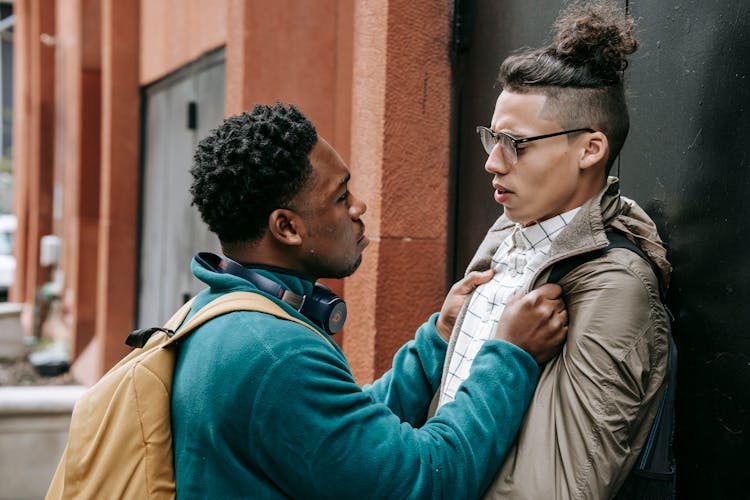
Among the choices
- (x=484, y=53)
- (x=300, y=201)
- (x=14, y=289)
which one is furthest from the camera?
(x=14, y=289)

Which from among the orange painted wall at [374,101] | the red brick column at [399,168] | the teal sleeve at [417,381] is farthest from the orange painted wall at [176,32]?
the teal sleeve at [417,381]

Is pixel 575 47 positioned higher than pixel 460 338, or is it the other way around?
pixel 575 47

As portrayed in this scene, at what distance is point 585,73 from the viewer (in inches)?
81.4

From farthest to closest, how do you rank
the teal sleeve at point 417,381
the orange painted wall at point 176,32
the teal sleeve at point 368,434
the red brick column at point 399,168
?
the orange painted wall at point 176,32 → the red brick column at point 399,168 → the teal sleeve at point 417,381 → the teal sleeve at point 368,434

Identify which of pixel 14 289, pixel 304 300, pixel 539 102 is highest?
pixel 539 102

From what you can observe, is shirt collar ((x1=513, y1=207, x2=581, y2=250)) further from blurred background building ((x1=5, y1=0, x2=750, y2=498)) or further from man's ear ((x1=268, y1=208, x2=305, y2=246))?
man's ear ((x1=268, y1=208, x2=305, y2=246))

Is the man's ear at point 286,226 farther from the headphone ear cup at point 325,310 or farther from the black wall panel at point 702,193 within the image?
the black wall panel at point 702,193

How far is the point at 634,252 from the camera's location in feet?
6.65

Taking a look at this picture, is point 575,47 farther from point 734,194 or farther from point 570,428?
point 570,428

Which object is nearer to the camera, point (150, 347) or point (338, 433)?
point (338, 433)

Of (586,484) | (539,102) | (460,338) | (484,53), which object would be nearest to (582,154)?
(539,102)

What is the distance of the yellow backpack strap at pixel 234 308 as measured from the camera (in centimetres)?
197

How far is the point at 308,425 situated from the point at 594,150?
3.24 feet

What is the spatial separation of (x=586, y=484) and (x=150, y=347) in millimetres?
1115
